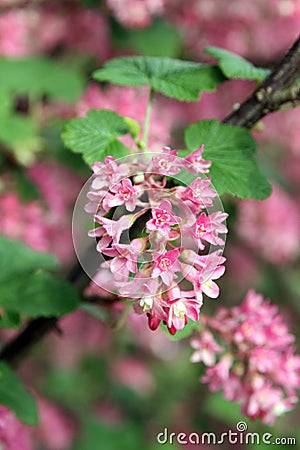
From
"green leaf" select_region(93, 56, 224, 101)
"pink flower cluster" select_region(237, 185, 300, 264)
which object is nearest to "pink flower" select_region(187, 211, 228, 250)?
"green leaf" select_region(93, 56, 224, 101)

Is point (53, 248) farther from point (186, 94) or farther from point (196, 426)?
point (186, 94)

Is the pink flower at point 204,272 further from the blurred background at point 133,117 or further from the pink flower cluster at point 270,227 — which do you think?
the pink flower cluster at point 270,227

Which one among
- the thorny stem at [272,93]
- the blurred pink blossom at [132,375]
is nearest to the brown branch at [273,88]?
the thorny stem at [272,93]

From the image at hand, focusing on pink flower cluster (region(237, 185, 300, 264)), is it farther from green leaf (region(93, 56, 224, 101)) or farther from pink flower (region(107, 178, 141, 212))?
pink flower (region(107, 178, 141, 212))

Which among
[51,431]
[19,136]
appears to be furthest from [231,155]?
[51,431]

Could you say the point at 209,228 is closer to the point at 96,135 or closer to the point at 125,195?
the point at 125,195
